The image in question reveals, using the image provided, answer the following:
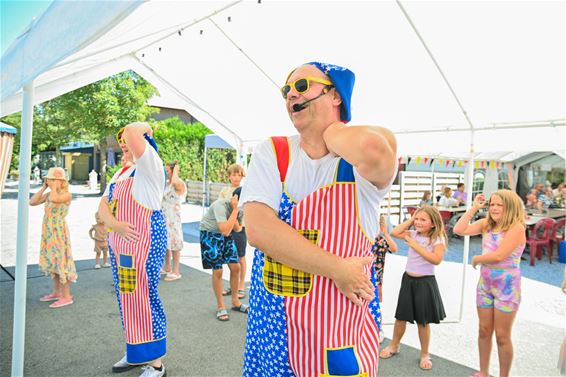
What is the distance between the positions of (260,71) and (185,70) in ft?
4.74

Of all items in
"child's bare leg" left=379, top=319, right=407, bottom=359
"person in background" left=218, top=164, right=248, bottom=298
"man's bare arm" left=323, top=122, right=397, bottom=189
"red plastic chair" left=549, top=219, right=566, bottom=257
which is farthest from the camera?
"red plastic chair" left=549, top=219, right=566, bottom=257

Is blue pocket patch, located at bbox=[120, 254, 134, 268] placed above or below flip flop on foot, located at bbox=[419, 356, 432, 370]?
above

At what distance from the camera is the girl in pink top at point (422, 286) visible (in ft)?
11.0

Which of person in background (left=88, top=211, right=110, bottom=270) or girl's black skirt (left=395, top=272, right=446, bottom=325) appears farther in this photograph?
person in background (left=88, top=211, right=110, bottom=270)

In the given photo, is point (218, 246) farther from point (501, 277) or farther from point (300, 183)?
point (300, 183)

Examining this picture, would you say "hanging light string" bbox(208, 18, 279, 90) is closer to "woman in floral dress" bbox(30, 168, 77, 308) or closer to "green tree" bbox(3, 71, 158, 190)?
"woman in floral dress" bbox(30, 168, 77, 308)

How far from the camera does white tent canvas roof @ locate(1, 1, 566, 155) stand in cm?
319

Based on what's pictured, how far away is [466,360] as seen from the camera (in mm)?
3541

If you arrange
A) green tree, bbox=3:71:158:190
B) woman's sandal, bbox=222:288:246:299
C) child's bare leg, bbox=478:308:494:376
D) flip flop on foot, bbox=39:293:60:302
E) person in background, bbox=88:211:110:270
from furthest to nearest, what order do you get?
1. green tree, bbox=3:71:158:190
2. person in background, bbox=88:211:110:270
3. woman's sandal, bbox=222:288:246:299
4. flip flop on foot, bbox=39:293:60:302
5. child's bare leg, bbox=478:308:494:376

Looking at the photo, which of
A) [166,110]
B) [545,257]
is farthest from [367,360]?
[166,110]

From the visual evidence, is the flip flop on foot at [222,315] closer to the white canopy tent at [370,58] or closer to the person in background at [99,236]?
the white canopy tent at [370,58]

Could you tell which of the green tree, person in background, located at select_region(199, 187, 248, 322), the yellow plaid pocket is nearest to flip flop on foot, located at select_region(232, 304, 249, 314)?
person in background, located at select_region(199, 187, 248, 322)

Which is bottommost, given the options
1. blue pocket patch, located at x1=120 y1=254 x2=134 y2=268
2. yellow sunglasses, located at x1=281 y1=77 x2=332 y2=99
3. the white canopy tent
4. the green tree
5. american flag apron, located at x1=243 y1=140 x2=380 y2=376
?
blue pocket patch, located at x1=120 y1=254 x2=134 y2=268

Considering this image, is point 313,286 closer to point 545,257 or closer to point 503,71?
point 503,71
